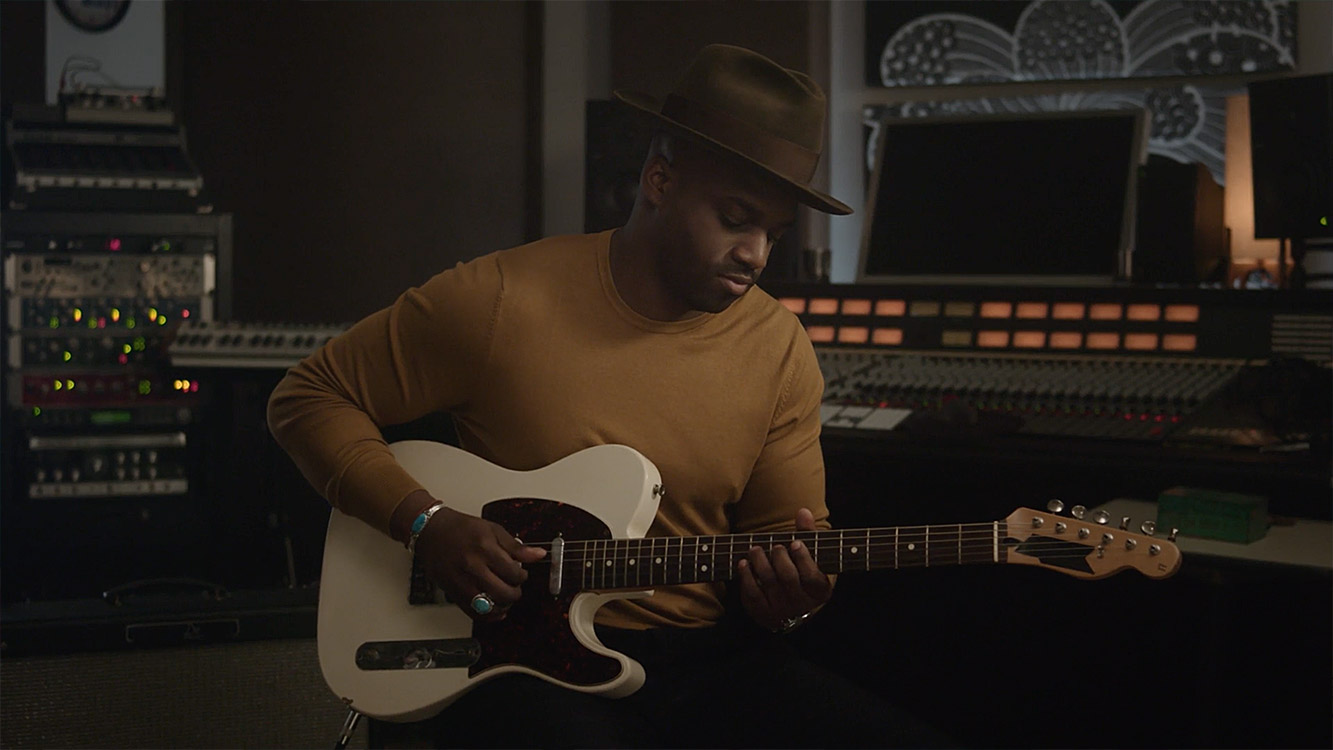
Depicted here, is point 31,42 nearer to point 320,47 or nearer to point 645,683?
point 320,47

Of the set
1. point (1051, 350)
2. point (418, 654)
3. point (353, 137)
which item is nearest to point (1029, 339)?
point (1051, 350)

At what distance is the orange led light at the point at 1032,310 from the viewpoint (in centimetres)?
268

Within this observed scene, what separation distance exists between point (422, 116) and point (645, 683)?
2.96 metres

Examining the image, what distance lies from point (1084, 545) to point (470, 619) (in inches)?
28.8

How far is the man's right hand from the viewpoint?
4.97 feet

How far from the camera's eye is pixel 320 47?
161 inches

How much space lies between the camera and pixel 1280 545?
190 cm

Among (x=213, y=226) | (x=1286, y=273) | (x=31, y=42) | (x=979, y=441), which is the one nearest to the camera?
(x=979, y=441)

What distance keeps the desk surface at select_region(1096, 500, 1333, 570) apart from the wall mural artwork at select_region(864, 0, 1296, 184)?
1337 millimetres

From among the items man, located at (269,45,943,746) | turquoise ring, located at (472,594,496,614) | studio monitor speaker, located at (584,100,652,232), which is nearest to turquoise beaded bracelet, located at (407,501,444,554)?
man, located at (269,45,943,746)

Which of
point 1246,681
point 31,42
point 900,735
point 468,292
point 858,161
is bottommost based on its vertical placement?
point 1246,681

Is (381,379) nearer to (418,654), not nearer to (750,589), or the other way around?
(418,654)

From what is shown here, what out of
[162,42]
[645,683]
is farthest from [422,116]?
[645,683]

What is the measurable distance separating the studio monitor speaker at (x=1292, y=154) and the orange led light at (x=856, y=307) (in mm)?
809
